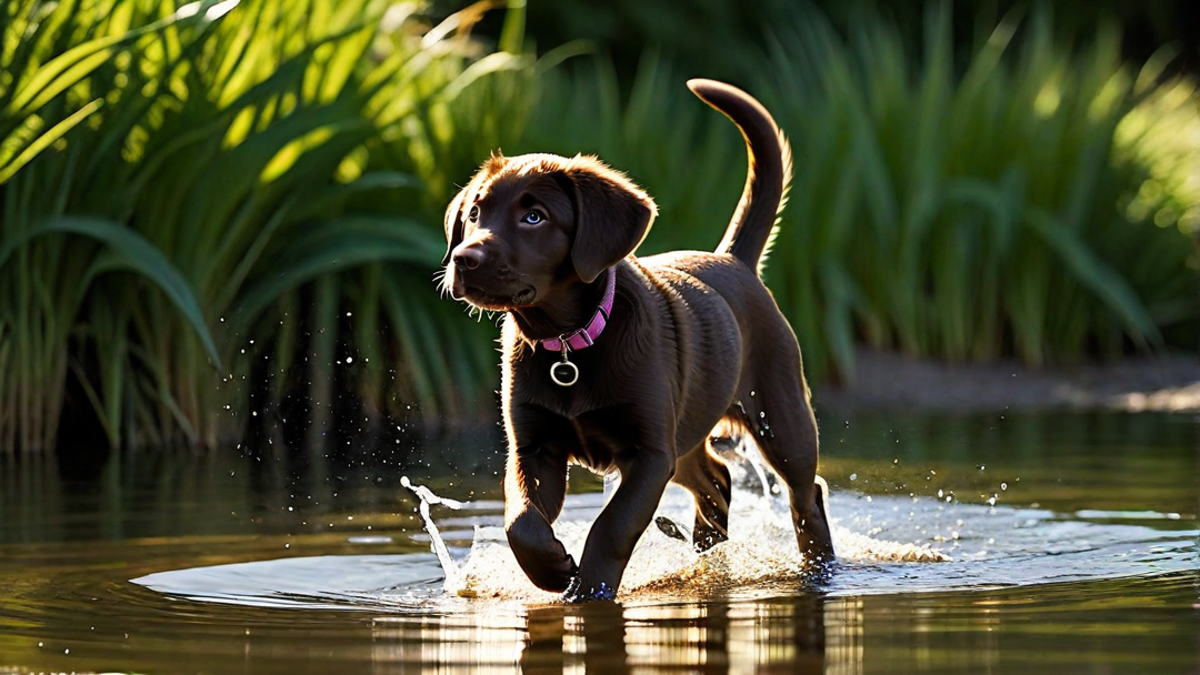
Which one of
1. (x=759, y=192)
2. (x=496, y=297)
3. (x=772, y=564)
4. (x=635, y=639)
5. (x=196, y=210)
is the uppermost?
(x=196, y=210)

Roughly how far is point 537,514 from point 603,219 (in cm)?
71

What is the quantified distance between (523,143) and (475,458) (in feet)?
6.90

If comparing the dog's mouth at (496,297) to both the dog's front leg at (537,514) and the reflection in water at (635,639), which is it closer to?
the dog's front leg at (537,514)

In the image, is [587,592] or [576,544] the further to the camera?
[576,544]

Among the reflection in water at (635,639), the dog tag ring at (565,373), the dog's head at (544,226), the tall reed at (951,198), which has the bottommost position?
the reflection in water at (635,639)

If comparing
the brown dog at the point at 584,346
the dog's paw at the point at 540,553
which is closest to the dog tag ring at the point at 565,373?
the brown dog at the point at 584,346

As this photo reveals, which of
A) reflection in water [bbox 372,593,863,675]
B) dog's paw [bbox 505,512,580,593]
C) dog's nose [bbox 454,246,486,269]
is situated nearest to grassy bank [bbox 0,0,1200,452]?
dog's paw [bbox 505,512,580,593]

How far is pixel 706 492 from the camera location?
5.52 meters

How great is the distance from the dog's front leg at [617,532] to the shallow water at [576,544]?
0.38ft

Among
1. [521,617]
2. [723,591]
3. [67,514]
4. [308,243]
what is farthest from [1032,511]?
[308,243]

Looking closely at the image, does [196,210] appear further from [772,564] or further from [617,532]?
[617,532]

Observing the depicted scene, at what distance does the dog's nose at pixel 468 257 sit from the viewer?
3967 mm

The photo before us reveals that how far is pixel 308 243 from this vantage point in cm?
786

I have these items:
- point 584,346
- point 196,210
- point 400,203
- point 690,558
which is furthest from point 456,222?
point 400,203
